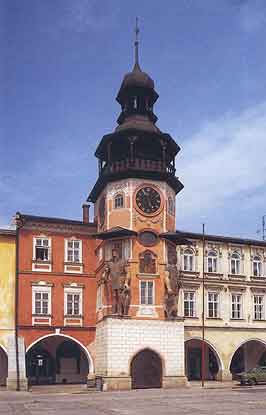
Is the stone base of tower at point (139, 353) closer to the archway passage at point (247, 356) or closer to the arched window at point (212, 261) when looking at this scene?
the arched window at point (212, 261)

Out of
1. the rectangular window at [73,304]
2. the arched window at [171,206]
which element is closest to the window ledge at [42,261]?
the rectangular window at [73,304]

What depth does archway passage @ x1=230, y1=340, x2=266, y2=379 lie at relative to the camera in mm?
55719

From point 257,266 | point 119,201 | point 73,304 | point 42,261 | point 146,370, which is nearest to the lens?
point 146,370

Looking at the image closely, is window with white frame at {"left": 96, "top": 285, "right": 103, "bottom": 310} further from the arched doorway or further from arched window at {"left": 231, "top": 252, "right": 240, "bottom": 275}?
arched window at {"left": 231, "top": 252, "right": 240, "bottom": 275}

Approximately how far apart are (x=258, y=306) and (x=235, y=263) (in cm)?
442

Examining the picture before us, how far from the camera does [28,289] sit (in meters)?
47.9

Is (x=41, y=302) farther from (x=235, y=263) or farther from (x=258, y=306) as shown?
(x=258, y=306)

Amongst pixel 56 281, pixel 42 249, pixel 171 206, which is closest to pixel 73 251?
pixel 42 249

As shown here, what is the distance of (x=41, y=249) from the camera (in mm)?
49094

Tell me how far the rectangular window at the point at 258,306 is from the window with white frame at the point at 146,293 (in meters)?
13.0

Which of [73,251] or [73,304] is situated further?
[73,251]

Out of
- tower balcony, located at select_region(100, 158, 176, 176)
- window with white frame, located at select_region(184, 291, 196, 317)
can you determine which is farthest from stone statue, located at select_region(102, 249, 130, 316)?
window with white frame, located at select_region(184, 291, 196, 317)

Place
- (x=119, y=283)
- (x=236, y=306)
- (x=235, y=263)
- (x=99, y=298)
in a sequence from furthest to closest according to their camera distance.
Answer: (x=235, y=263) < (x=236, y=306) < (x=99, y=298) < (x=119, y=283)

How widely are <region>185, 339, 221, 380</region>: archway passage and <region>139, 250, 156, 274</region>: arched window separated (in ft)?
35.8
